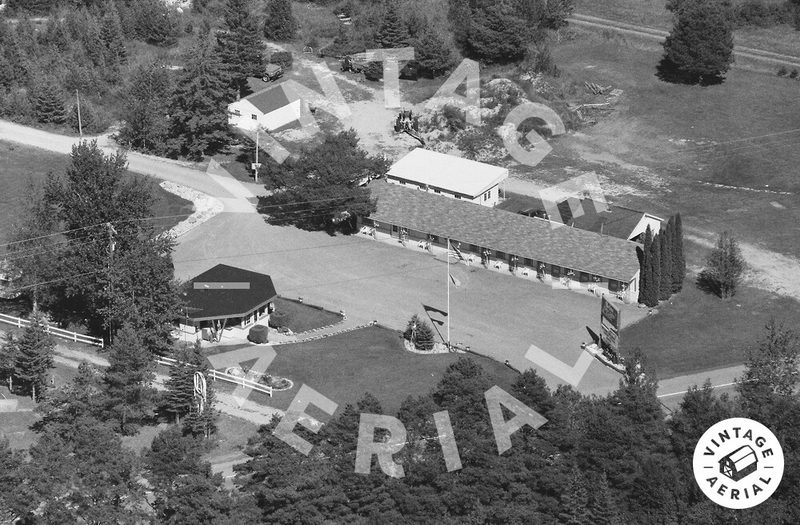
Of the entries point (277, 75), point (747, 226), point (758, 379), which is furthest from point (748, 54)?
point (758, 379)

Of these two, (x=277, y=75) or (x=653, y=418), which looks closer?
(x=653, y=418)

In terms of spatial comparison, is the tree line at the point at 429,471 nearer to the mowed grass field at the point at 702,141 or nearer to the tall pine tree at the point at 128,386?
the tall pine tree at the point at 128,386

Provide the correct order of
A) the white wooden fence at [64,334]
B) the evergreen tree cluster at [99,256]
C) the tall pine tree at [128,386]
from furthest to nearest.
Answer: the white wooden fence at [64,334] < the evergreen tree cluster at [99,256] < the tall pine tree at [128,386]

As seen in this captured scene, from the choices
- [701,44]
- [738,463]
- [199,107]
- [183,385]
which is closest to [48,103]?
[199,107]

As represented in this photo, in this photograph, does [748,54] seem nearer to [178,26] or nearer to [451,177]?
[451,177]

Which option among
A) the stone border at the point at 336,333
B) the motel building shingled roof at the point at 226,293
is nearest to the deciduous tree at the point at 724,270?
the stone border at the point at 336,333
